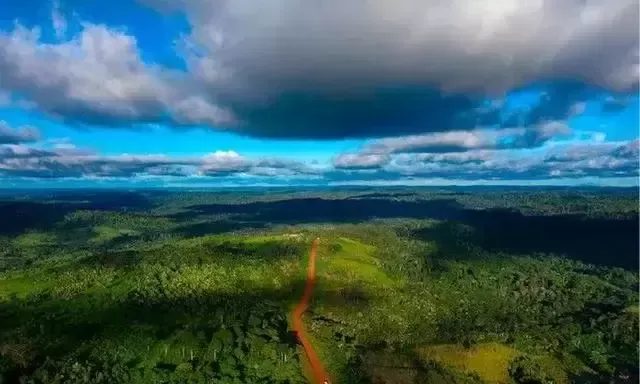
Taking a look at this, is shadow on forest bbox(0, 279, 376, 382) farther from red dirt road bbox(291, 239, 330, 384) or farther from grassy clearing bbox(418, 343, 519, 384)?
grassy clearing bbox(418, 343, 519, 384)

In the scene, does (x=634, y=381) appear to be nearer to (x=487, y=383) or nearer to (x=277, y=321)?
(x=487, y=383)

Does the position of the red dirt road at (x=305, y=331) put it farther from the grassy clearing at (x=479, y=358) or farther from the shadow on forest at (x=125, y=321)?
the grassy clearing at (x=479, y=358)

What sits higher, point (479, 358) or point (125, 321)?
point (125, 321)

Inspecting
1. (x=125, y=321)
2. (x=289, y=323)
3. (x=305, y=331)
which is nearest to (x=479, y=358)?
(x=305, y=331)

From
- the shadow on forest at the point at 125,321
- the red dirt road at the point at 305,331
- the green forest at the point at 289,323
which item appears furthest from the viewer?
the red dirt road at the point at 305,331

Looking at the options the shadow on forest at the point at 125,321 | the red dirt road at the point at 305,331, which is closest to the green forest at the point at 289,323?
the shadow on forest at the point at 125,321

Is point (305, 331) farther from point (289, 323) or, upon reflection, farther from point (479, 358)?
point (479, 358)

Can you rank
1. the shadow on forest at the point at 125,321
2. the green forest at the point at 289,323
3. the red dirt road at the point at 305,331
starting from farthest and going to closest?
the red dirt road at the point at 305,331
the green forest at the point at 289,323
the shadow on forest at the point at 125,321

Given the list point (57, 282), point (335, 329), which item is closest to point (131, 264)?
point (57, 282)

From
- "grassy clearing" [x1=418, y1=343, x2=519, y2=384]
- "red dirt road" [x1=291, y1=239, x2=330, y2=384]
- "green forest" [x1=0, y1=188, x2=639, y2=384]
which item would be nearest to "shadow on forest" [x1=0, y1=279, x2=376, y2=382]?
"green forest" [x1=0, y1=188, x2=639, y2=384]
